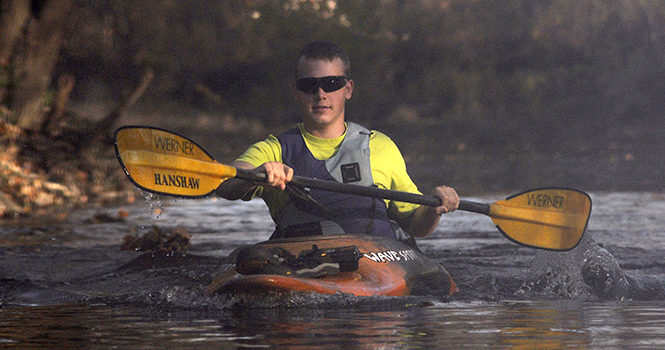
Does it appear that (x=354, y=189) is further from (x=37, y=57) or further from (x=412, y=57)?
(x=412, y=57)

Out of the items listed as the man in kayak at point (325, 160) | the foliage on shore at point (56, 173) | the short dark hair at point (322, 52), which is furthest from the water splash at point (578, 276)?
the foliage on shore at point (56, 173)

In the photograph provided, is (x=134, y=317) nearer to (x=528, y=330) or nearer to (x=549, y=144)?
(x=528, y=330)

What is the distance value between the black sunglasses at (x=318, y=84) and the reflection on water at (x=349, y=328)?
53.9 inches

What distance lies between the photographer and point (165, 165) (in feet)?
17.3

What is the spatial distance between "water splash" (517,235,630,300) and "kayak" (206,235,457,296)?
28.1 inches

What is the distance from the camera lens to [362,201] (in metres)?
5.91

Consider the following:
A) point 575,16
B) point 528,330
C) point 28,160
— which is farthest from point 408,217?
point 575,16

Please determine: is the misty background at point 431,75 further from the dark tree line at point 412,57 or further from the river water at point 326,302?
the river water at point 326,302

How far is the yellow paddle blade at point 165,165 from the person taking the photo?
5.15 m

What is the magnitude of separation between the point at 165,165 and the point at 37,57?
9.40m

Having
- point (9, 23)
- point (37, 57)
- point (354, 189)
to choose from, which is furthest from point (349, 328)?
point (37, 57)

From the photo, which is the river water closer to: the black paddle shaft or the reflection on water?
the reflection on water

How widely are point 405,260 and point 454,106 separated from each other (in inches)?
852

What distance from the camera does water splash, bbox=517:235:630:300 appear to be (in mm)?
6160
